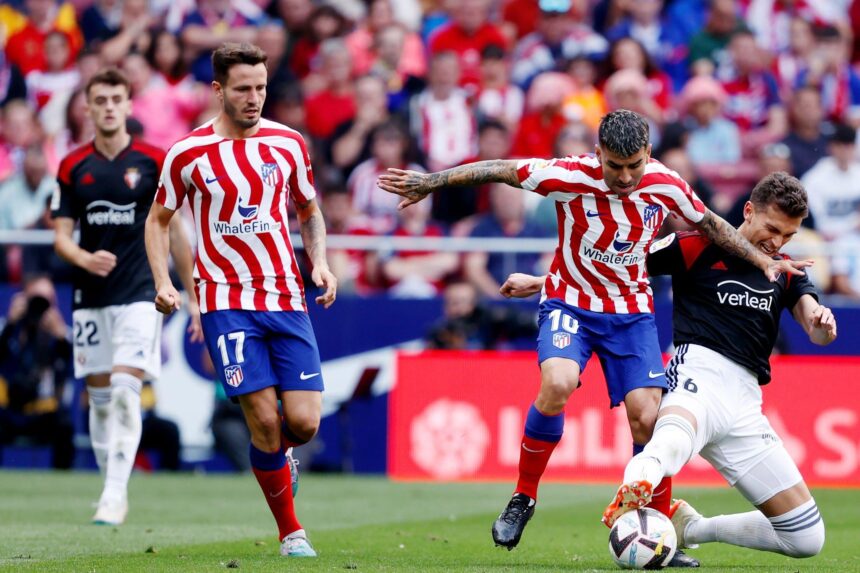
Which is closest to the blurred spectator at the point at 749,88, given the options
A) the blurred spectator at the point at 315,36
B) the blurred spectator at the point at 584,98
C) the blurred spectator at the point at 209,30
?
the blurred spectator at the point at 584,98

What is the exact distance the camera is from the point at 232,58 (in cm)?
735

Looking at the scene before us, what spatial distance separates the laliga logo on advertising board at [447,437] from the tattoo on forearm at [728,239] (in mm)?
6852

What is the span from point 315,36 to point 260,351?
36.7 ft

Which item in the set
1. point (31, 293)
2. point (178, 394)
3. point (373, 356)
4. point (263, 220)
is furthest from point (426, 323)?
point (263, 220)

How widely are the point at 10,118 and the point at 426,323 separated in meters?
5.81

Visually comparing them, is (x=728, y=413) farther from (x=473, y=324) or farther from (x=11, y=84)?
(x=11, y=84)

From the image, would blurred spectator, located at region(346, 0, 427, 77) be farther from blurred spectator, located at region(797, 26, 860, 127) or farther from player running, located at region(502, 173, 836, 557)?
player running, located at region(502, 173, 836, 557)

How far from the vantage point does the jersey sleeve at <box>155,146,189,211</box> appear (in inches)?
293

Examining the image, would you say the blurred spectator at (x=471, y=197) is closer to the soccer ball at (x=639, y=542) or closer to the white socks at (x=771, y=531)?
the white socks at (x=771, y=531)

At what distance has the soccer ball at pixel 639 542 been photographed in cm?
646

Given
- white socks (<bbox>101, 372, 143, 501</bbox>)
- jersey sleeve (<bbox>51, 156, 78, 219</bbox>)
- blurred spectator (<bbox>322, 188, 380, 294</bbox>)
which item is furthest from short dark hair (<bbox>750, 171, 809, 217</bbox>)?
blurred spectator (<bbox>322, 188, 380, 294</bbox>)

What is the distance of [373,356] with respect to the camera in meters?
14.7

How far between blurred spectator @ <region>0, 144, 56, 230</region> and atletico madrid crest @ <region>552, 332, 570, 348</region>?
364 inches

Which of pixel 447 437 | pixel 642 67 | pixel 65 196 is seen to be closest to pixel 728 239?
pixel 65 196
